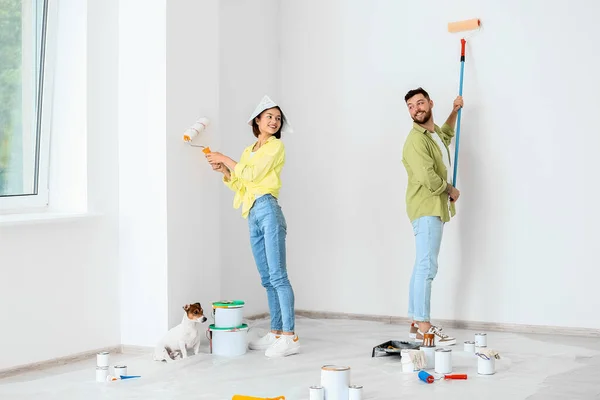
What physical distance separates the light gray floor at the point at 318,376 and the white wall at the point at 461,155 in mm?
474

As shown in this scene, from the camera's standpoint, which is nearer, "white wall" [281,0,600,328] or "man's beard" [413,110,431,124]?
"man's beard" [413,110,431,124]

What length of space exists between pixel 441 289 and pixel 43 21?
2.77m

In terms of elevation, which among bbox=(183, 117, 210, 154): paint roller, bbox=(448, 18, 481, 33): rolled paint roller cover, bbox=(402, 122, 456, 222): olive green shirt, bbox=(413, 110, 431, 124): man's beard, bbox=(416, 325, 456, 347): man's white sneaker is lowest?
bbox=(416, 325, 456, 347): man's white sneaker

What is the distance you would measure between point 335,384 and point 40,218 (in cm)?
169

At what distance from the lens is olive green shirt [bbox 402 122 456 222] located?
4.44 m

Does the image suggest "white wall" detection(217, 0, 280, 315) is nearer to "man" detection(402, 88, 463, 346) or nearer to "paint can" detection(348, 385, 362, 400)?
"man" detection(402, 88, 463, 346)

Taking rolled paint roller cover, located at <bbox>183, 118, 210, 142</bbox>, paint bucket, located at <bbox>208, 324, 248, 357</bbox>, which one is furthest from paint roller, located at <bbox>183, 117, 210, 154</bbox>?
paint bucket, located at <bbox>208, 324, 248, 357</bbox>

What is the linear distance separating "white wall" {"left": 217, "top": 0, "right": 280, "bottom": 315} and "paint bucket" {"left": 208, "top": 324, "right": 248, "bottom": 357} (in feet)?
3.17

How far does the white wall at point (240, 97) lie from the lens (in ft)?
17.2

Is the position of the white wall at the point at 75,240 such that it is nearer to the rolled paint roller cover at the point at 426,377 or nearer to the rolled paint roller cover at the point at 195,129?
the rolled paint roller cover at the point at 195,129

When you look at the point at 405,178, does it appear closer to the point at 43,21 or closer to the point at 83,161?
the point at 83,161

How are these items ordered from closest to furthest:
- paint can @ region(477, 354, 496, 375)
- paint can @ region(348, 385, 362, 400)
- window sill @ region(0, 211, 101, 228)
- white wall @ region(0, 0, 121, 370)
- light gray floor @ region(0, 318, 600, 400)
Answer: paint can @ region(348, 385, 362, 400), light gray floor @ region(0, 318, 600, 400), paint can @ region(477, 354, 496, 375), window sill @ region(0, 211, 101, 228), white wall @ region(0, 0, 121, 370)

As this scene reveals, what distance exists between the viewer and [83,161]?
430 cm

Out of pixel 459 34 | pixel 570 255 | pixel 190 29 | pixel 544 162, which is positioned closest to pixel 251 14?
pixel 190 29
